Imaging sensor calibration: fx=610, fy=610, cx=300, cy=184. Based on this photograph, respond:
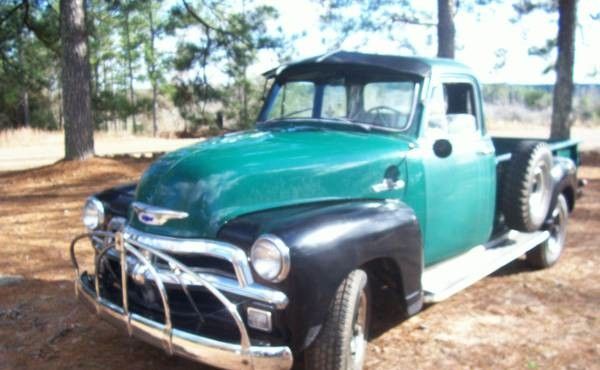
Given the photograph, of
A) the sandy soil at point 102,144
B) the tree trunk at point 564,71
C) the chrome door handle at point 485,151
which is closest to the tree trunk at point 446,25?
the tree trunk at point 564,71

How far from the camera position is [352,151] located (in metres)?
3.74

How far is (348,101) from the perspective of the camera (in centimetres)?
448

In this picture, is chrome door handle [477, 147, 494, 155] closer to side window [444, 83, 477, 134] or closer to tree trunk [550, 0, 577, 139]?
side window [444, 83, 477, 134]

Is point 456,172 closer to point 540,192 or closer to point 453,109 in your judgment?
point 453,109

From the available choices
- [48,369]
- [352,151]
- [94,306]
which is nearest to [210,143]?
[352,151]

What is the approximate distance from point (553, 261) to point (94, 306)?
13.8 ft

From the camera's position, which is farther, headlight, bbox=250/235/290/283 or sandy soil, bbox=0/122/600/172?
sandy soil, bbox=0/122/600/172

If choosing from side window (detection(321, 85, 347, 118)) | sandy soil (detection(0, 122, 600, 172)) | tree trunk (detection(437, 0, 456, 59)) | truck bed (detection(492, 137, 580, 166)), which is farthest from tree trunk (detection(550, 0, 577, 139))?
side window (detection(321, 85, 347, 118))

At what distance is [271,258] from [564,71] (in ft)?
41.8

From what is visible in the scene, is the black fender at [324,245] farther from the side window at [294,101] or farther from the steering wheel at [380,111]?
the side window at [294,101]

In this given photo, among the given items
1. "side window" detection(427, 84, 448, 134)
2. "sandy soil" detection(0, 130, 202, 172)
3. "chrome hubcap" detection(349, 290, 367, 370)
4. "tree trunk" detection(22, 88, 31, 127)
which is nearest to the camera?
"chrome hubcap" detection(349, 290, 367, 370)

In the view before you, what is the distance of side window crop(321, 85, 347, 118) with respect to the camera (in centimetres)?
452

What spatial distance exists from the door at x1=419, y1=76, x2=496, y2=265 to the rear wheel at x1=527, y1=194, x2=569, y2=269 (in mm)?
1002

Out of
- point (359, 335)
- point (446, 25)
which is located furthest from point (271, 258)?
point (446, 25)
